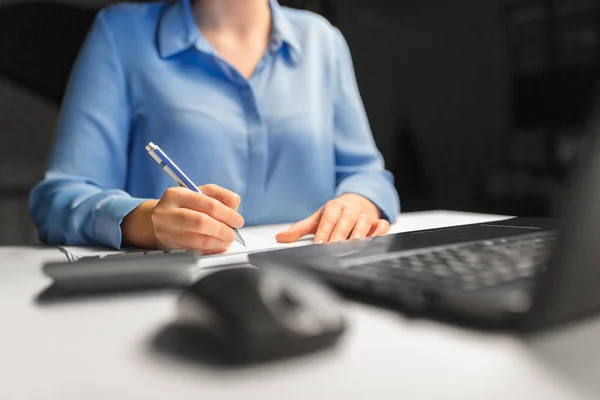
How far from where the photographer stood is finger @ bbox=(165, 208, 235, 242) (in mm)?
562

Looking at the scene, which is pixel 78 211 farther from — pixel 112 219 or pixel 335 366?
pixel 335 366

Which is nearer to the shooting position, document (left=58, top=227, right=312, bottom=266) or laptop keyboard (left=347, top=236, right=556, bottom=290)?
laptop keyboard (left=347, top=236, right=556, bottom=290)

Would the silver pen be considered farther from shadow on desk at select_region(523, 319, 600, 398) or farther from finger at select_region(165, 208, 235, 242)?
shadow on desk at select_region(523, 319, 600, 398)

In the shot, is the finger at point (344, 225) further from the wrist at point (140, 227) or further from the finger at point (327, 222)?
the wrist at point (140, 227)

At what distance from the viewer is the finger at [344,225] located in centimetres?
69

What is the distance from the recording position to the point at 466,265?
0.39 metres

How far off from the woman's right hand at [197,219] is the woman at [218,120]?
0.15 meters

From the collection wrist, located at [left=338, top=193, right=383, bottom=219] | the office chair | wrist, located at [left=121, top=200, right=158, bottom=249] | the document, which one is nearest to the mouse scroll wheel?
the document

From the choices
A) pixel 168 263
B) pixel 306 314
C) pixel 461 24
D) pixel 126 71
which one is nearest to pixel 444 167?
pixel 461 24

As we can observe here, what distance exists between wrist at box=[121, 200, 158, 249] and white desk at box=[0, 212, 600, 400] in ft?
0.97

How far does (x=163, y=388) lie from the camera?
239 millimetres

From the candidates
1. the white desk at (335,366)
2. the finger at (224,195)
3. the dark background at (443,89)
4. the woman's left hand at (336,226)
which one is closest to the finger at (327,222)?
the woman's left hand at (336,226)

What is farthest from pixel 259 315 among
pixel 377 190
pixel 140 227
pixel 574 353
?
pixel 377 190

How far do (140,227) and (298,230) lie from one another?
0.19 metres
